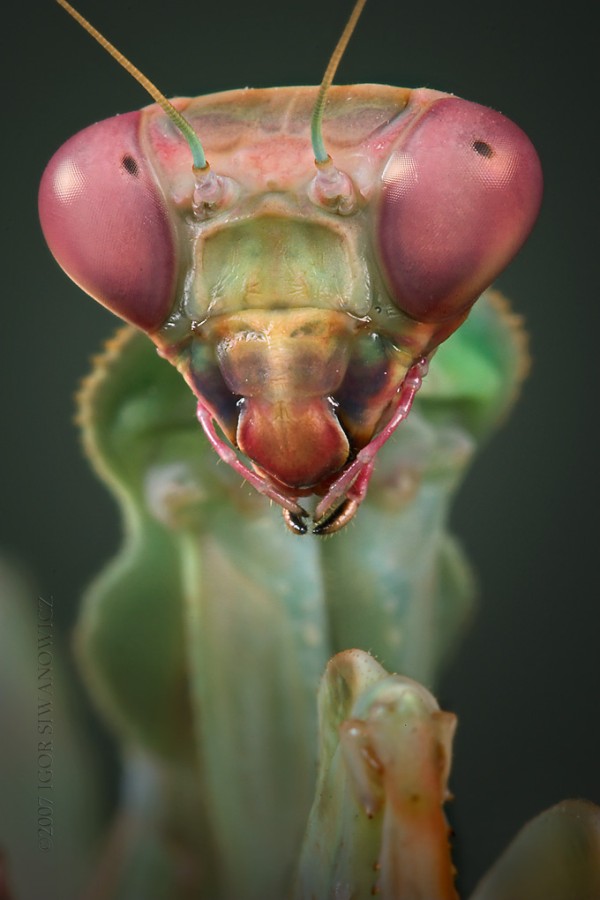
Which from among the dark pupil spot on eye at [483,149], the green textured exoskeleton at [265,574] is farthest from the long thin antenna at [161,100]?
the green textured exoskeleton at [265,574]

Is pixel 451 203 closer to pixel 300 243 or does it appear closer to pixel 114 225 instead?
pixel 300 243

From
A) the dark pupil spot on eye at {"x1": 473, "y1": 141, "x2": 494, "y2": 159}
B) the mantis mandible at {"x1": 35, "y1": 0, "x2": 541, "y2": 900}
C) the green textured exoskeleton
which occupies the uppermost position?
the dark pupil spot on eye at {"x1": 473, "y1": 141, "x2": 494, "y2": 159}

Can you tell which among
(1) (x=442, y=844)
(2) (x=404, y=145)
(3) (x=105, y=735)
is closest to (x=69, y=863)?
(3) (x=105, y=735)

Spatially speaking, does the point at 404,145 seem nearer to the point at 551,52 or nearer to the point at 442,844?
the point at 551,52

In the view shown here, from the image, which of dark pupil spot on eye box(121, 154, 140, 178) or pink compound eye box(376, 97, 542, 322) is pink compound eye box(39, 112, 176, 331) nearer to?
dark pupil spot on eye box(121, 154, 140, 178)

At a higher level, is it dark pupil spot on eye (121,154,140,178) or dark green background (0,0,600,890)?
dark pupil spot on eye (121,154,140,178)

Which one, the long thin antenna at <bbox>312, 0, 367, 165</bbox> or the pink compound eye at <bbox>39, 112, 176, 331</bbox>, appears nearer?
the long thin antenna at <bbox>312, 0, 367, 165</bbox>

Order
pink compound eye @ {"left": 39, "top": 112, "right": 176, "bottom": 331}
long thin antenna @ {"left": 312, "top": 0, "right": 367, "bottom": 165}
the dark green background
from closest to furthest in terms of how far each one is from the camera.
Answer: long thin antenna @ {"left": 312, "top": 0, "right": 367, "bottom": 165} < pink compound eye @ {"left": 39, "top": 112, "right": 176, "bottom": 331} < the dark green background

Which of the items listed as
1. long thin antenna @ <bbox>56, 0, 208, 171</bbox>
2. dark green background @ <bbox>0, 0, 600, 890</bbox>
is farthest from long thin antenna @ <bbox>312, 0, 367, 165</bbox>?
dark green background @ <bbox>0, 0, 600, 890</bbox>
